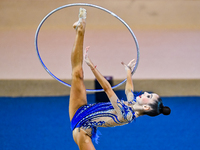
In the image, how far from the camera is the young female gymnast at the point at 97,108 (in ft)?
6.00

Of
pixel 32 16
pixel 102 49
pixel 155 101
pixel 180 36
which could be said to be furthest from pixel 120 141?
pixel 32 16

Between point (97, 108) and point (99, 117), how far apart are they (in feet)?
0.20

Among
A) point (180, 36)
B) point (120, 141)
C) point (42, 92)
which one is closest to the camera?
point (120, 141)

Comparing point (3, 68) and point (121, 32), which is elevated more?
point (121, 32)

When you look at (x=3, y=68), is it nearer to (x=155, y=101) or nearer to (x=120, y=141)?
(x=120, y=141)

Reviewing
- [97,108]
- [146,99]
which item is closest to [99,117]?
[97,108]

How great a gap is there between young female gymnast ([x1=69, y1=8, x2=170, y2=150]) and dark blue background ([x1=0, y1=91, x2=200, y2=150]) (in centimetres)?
78

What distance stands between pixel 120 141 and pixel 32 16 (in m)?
2.70

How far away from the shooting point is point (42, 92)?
358 centimetres

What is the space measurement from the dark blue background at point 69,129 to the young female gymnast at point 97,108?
2.55 feet

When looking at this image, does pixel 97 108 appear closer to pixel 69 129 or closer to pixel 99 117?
pixel 99 117

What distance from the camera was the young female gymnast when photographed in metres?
1.83

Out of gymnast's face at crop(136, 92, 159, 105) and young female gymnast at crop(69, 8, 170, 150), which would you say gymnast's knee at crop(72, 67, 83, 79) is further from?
gymnast's face at crop(136, 92, 159, 105)

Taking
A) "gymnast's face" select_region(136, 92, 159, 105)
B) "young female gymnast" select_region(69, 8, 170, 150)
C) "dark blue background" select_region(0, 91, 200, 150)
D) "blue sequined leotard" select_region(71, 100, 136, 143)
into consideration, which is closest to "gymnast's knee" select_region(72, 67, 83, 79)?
"young female gymnast" select_region(69, 8, 170, 150)
